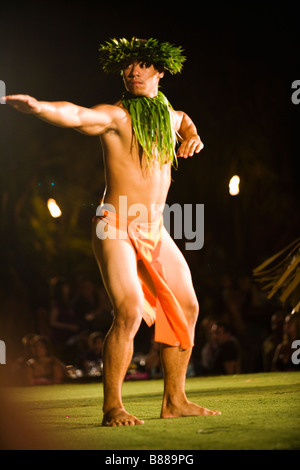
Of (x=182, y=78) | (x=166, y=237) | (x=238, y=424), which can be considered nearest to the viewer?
(x=238, y=424)

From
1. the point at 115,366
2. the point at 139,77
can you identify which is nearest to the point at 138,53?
the point at 139,77

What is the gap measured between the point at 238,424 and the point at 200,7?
4.37 metres

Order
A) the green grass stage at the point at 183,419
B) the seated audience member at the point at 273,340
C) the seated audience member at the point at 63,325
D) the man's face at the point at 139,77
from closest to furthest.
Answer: the green grass stage at the point at 183,419 < the man's face at the point at 139,77 < the seated audience member at the point at 273,340 < the seated audience member at the point at 63,325

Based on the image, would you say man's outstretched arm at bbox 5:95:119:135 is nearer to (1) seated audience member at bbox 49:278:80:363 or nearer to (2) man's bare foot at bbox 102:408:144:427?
(2) man's bare foot at bbox 102:408:144:427

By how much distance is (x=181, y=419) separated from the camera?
3389mm

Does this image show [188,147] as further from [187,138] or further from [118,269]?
[118,269]

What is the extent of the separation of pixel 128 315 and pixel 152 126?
843 mm

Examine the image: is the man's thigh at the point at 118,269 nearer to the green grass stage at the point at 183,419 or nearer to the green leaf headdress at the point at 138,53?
the green grass stage at the point at 183,419

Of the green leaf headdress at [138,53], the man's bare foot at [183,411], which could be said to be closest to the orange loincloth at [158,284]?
the man's bare foot at [183,411]

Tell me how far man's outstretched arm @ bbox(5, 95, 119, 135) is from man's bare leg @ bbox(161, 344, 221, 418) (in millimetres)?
1024

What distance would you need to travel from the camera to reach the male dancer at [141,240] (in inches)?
132

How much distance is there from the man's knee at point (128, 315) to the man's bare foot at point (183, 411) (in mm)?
Answer: 406
